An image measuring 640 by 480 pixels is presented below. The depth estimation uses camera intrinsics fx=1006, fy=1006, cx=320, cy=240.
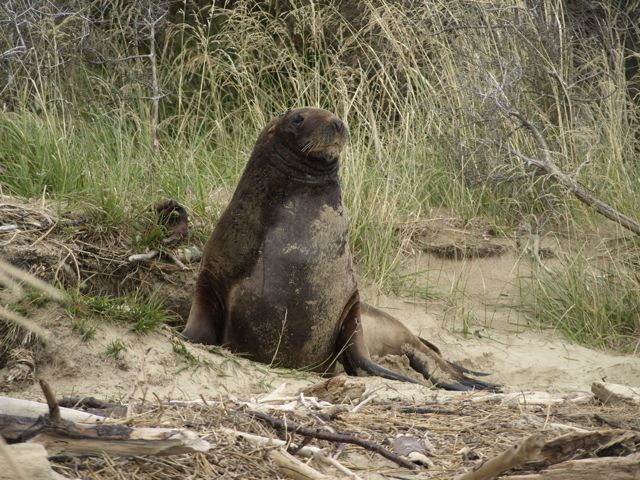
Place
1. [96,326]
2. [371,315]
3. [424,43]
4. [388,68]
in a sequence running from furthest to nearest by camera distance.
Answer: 1. [424,43]
2. [388,68]
3. [371,315]
4. [96,326]

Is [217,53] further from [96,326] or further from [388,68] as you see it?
[96,326]

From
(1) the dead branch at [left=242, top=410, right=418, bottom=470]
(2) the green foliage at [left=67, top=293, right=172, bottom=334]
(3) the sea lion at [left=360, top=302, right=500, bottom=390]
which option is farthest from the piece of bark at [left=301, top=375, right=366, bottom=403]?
(3) the sea lion at [left=360, top=302, right=500, bottom=390]

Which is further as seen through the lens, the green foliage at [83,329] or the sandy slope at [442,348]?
the green foliage at [83,329]

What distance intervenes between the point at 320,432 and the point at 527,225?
4.53 m

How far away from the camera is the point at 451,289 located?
663 centimetres

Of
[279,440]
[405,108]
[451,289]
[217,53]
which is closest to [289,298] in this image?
[451,289]

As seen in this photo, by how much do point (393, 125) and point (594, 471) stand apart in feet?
17.4

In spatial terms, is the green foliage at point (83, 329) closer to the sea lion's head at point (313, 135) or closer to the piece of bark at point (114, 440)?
the sea lion's head at point (313, 135)

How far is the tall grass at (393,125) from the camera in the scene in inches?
259

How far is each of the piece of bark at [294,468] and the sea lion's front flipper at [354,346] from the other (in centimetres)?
266

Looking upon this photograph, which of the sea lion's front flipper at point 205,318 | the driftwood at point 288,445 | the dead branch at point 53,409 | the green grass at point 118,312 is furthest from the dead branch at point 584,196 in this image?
the dead branch at point 53,409

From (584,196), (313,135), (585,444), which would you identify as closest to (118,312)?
(313,135)

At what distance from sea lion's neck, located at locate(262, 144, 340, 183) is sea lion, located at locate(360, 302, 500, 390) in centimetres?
97

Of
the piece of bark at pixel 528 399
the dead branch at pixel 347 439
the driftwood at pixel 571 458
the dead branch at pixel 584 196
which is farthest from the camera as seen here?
the dead branch at pixel 584 196
